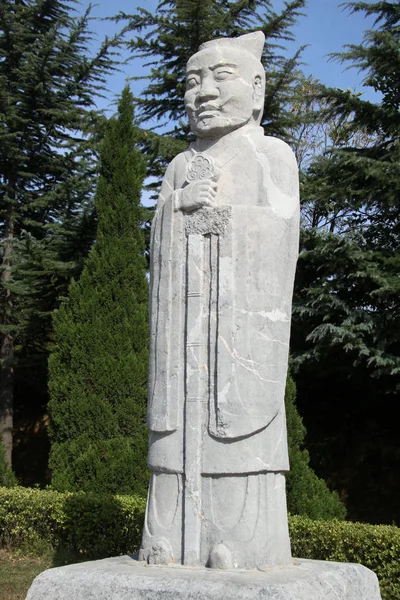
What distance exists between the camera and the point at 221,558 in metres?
4.07

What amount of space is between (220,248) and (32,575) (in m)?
5.14

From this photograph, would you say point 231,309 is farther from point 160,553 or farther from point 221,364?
point 160,553

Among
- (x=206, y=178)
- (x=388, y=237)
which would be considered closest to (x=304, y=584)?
(x=206, y=178)

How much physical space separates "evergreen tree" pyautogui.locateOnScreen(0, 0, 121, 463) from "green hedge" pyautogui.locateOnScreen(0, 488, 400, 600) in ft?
17.5

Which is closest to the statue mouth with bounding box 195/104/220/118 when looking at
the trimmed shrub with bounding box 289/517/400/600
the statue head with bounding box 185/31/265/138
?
the statue head with bounding box 185/31/265/138

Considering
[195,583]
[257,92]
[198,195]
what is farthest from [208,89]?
[195,583]

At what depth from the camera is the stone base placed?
3689mm

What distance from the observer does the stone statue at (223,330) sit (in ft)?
13.9

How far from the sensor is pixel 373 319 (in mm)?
11695

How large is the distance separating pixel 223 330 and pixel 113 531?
5191 mm

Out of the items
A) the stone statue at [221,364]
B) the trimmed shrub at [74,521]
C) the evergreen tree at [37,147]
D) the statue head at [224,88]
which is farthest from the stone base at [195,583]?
the evergreen tree at [37,147]

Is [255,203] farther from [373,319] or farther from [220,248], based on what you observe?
[373,319]

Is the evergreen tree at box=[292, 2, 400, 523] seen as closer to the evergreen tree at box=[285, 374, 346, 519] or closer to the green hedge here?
the evergreen tree at box=[285, 374, 346, 519]

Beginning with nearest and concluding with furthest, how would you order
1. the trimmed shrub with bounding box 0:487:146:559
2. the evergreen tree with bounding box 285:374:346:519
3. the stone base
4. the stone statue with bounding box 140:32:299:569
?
the stone base, the stone statue with bounding box 140:32:299:569, the trimmed shrub with bounding box 0:487:146:559, the evergreen tree with bounding box 285:374:346:519
